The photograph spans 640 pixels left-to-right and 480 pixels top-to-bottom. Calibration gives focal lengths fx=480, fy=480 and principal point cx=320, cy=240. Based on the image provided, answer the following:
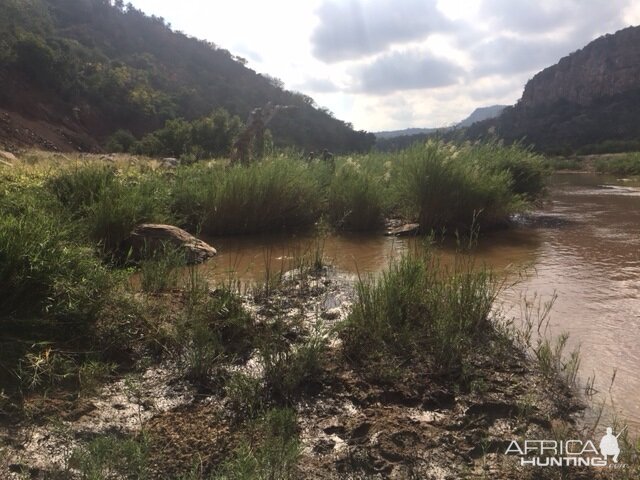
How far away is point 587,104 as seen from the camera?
77.4 meters

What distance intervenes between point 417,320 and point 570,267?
11.7ft

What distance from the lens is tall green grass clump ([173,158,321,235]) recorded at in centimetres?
797

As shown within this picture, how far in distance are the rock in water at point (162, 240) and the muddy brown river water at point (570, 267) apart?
24 centimetres

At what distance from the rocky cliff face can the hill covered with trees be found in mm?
54218

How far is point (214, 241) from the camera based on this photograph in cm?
769

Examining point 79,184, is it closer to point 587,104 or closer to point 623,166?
point 623,166

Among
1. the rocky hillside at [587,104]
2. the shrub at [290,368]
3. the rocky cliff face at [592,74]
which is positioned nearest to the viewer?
the shrub at [290,368]

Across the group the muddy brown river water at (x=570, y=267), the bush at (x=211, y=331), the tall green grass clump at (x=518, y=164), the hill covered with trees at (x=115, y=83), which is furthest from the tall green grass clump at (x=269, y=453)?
the hill covered with trees at (x=115, y=83)

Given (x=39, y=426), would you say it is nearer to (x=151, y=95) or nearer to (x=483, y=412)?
(x=483, y=412)

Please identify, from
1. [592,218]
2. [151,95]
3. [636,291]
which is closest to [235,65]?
[151,95]

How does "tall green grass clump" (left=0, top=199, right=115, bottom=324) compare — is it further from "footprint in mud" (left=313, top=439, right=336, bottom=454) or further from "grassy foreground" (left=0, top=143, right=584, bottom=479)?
"footprint in mud" (left=313, top=439, right=336, bottom=454)

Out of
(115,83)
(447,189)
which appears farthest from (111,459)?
(115,83)

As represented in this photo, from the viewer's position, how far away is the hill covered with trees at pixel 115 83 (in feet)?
103

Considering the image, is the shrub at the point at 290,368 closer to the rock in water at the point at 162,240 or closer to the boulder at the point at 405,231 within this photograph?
the rock in water at the point at 162,240
